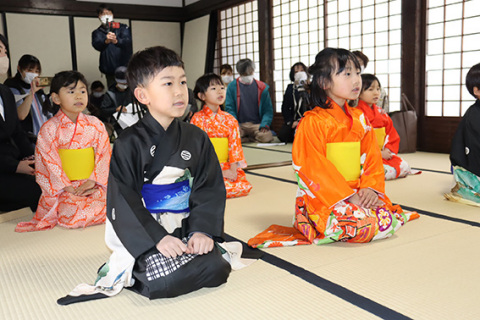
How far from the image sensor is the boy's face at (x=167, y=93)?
2.17 m

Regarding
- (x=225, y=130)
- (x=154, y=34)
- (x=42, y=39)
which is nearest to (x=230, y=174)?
(x=225, y=130)

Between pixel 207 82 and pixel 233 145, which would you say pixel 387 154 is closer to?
pixel 233 145

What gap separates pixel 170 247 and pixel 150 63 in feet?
2.80

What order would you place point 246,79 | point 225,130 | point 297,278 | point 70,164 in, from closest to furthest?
1. point 297,278
2. point 70,164
3. point 225,130
4. point 246,79

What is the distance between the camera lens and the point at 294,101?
Result: 783cm

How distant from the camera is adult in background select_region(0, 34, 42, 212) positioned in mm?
3719

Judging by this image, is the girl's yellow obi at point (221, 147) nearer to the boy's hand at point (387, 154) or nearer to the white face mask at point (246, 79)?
the boy's hand at point (387, 154)

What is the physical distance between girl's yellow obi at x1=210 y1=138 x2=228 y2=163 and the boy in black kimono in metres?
1.86

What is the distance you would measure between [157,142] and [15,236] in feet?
4.91

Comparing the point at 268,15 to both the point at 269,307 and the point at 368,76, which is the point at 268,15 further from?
the point at 269,307

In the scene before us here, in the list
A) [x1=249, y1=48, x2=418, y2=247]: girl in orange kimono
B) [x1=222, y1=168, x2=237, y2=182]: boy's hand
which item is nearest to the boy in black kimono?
[x1=249, y1=48, x2=418, y2=247]: girl in orange kimono

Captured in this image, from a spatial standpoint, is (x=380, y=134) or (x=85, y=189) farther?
(x=380, y=134)

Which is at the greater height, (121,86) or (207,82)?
(121,86)

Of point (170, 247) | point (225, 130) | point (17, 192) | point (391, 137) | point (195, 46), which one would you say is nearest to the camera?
point (170, 247)
